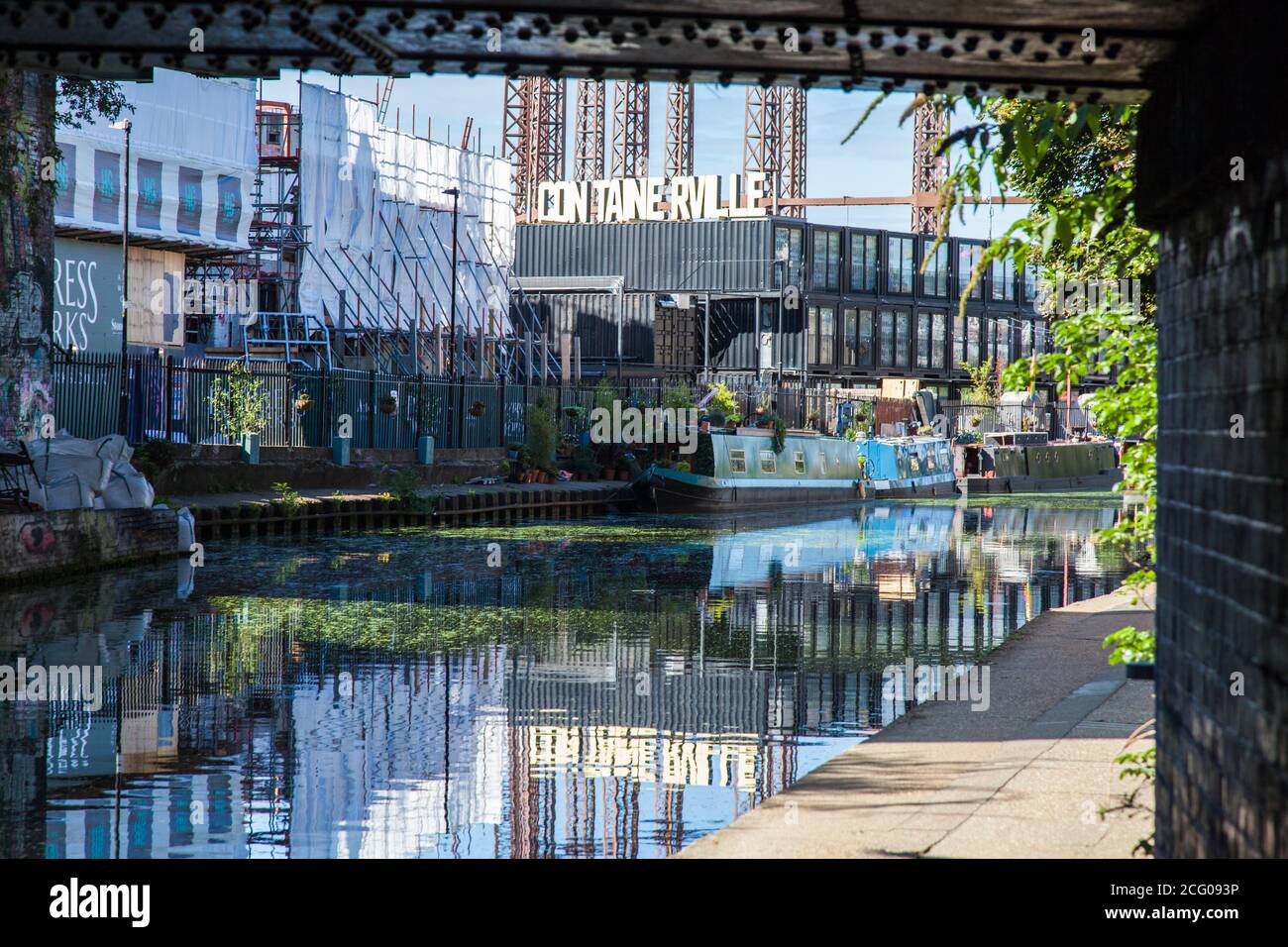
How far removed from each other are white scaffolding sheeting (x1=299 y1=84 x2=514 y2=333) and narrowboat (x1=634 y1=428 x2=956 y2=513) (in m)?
14.8

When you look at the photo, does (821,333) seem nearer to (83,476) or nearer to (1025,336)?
(1025,336)

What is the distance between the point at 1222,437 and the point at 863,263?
75482mm

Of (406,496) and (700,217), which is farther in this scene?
(700,217)

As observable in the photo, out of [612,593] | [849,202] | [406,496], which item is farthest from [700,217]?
[612,593]

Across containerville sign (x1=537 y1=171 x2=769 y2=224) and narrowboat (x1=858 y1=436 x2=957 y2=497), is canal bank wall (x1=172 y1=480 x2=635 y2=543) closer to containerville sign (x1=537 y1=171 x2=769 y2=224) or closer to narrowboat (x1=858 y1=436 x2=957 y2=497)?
narrowboat (x1=858 y1=436 x2=957 y2=497)

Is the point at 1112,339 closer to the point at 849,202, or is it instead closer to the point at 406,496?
the point at 406,496

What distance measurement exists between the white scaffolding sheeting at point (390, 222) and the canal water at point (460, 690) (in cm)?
3079

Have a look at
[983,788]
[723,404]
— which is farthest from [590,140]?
[983,788]

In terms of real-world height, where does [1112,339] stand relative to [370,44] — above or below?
below

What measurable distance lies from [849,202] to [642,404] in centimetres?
5999

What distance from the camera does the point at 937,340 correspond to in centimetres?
8294

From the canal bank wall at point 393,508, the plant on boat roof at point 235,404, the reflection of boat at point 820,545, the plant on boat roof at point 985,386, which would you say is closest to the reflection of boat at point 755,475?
the canal bank wall at point 393,508

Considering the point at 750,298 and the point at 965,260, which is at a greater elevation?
the point at 965,260

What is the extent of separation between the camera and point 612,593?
69.4 ft
